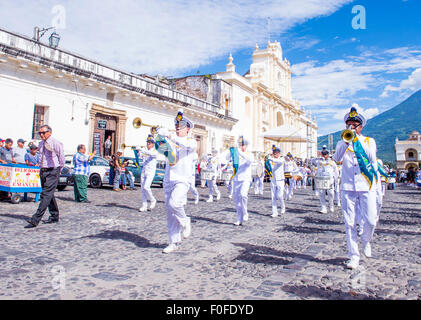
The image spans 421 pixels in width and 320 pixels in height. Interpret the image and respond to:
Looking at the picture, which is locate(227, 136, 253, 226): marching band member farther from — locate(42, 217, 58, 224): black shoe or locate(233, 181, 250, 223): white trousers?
locate(42, 217, 58, 224): black shoe

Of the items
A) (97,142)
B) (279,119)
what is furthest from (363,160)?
(279,119)

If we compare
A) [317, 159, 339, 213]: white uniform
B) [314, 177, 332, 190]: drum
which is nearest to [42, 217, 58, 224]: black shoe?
[314, 177, 332, 190]: drum

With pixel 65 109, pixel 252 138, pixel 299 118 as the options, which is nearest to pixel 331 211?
pixel 65 109

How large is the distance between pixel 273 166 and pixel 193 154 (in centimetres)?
451

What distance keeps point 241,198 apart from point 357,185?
11.2 feet

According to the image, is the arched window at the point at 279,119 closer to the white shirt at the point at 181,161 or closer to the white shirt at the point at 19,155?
the white shirt at the point at 19,155

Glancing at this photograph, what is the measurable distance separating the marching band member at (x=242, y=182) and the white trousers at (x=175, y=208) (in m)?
2.65

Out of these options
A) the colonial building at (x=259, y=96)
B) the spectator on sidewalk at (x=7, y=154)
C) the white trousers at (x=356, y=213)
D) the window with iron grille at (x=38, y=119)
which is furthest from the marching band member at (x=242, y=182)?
the colonial building at (x=259, y=96)

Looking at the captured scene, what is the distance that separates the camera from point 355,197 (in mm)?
4613

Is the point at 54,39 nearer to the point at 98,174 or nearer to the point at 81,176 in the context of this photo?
the point at 98,174

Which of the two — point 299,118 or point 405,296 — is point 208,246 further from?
point 299,118

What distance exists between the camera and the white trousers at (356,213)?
442 cm
